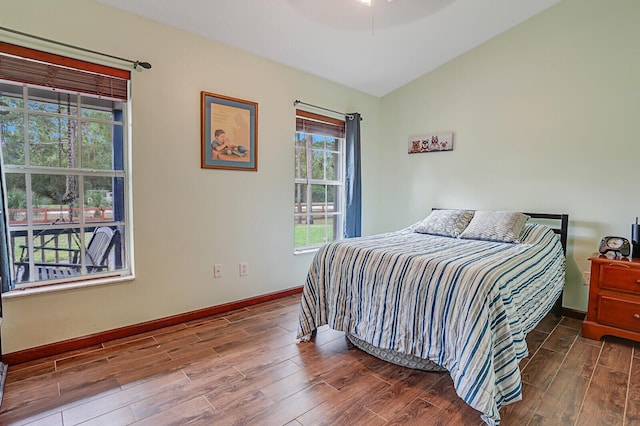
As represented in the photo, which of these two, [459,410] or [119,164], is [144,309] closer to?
[119,164]

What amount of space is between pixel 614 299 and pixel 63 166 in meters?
4.05

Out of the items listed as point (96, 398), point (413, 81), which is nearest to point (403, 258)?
point (96, 398)

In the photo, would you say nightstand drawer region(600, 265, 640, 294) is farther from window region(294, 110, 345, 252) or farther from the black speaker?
window region(294, 110, 345, 252)

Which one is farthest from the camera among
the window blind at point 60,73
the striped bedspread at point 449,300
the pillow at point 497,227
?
the pillow at point 497,227

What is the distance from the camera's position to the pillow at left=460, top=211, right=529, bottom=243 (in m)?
2.82

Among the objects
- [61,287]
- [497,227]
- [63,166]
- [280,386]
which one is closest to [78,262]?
[61,287]

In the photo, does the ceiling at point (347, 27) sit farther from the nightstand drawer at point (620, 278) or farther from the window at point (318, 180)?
the nightstand drawer at point (620, 278)

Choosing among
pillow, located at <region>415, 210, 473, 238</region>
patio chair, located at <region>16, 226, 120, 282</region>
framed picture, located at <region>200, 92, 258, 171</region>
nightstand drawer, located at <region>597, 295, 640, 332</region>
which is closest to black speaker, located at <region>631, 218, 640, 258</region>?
nightstand drawer, located at <region>597, 295, 640, 332</region>

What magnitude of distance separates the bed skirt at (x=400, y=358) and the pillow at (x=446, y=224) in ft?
4.42

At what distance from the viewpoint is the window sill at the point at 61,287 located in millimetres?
2113

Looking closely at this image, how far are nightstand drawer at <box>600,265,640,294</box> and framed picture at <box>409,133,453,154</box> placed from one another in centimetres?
185

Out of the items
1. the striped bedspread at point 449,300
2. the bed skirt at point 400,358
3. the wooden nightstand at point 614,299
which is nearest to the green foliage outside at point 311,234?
the striped bedspread at point 449,300

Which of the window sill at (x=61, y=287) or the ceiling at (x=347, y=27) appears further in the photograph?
the ceiling at (x=347, y=27)

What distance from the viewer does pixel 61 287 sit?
7.42 feet
